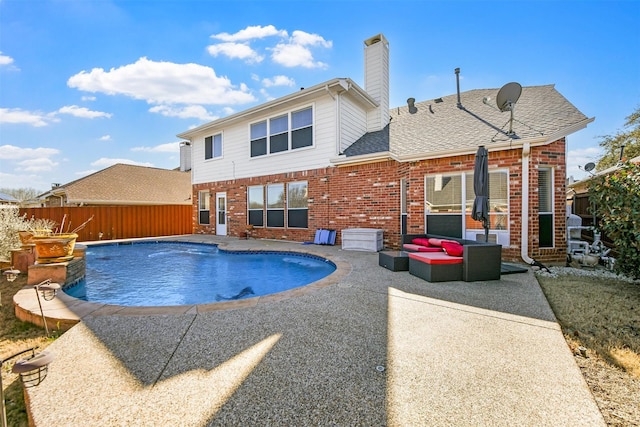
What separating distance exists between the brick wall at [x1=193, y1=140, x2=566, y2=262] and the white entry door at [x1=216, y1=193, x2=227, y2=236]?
0.79m

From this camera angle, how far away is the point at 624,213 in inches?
199

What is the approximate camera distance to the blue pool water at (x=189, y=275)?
5.89m

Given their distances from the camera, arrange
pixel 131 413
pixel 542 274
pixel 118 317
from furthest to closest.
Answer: pixel 542 274 → pixel 118 317 → pixel 131 413

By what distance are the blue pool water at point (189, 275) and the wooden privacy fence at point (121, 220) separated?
13.0ft

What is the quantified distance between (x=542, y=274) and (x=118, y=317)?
24.9ft

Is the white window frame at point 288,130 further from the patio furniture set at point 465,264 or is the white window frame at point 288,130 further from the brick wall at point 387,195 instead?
the patio furniture set at point 465,264

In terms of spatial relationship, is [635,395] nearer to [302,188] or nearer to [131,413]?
[131,413]

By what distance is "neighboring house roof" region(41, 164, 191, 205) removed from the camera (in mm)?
16547

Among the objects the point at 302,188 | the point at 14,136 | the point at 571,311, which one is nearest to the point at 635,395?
the point at 571,311

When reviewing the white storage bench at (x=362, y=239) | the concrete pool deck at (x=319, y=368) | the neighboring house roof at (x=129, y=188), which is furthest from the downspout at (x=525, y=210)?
the neighboring house roof at (x=129, y=188)

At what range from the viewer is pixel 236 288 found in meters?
6.41

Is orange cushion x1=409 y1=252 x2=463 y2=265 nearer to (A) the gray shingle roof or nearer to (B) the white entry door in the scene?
(A) the gray shingle roof

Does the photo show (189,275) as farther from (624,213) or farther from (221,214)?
(624,213)

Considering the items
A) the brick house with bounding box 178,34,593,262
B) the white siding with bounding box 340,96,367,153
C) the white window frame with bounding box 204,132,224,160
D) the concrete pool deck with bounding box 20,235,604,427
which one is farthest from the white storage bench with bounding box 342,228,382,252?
the white window frame with bounding box 204,132,224,160
